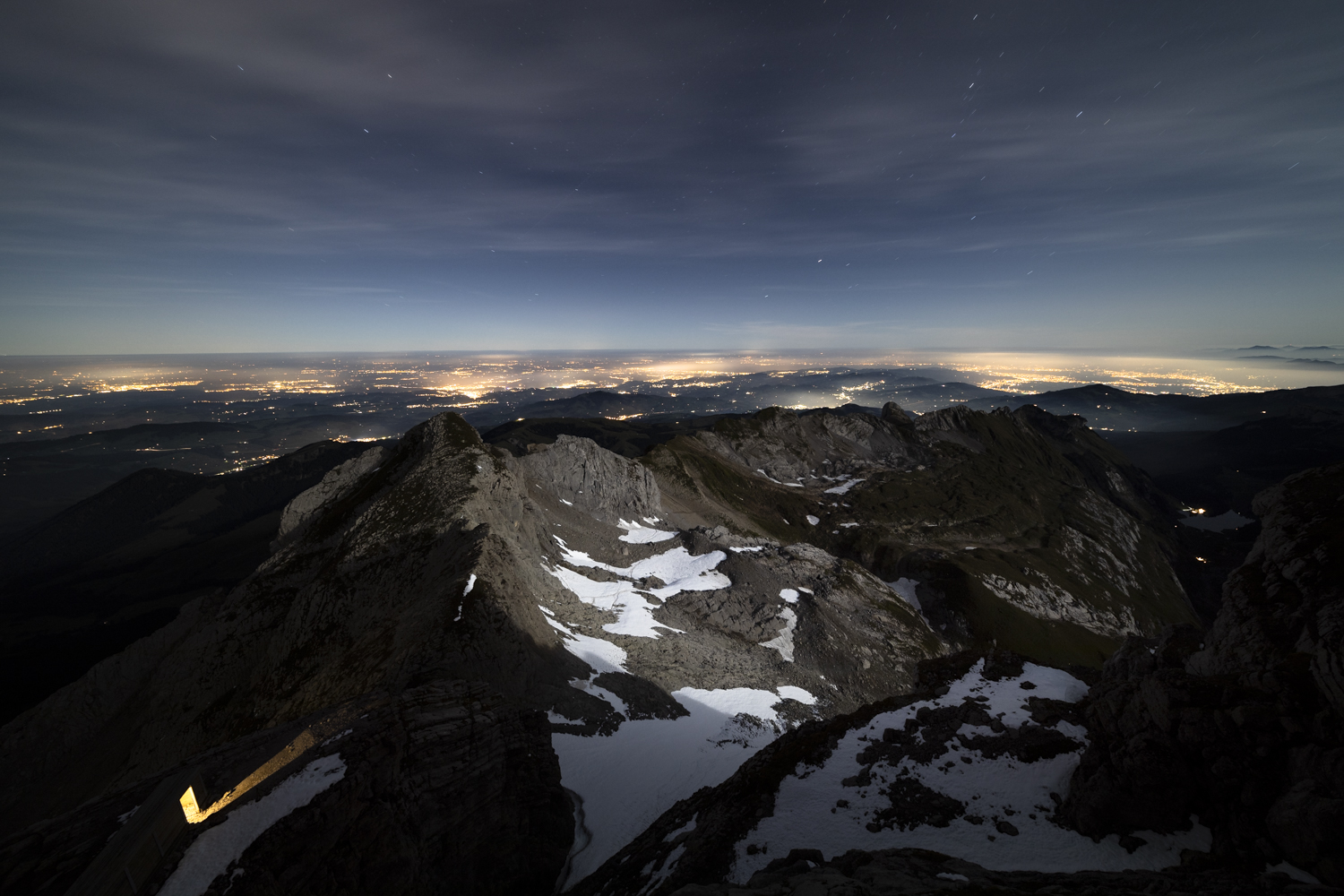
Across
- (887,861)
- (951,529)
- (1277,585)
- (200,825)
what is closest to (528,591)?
(200,825)

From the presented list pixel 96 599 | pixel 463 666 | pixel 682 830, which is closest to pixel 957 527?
pixel 682 830

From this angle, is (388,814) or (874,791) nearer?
(388,814)

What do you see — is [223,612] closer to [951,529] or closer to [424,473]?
[424,473]

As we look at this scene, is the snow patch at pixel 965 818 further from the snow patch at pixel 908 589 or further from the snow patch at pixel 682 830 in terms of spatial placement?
the snow patch at pixel 908 589

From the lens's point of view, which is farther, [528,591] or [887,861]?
[528,591]

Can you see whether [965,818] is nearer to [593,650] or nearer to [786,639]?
[593,650]

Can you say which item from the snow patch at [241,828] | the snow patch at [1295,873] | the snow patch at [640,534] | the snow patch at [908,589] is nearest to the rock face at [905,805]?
the snow patch at [1295,873]
